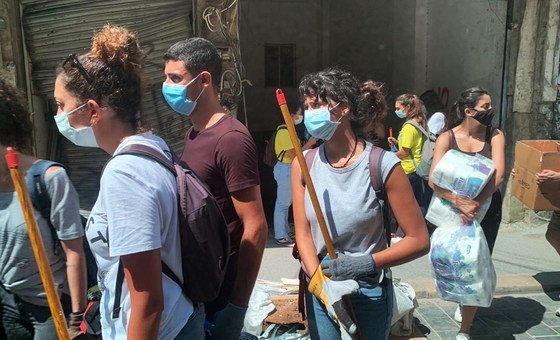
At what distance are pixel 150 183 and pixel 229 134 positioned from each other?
0.81 m

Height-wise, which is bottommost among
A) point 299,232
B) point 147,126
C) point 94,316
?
point 94,316

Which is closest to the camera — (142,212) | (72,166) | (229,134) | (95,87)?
(142,212)

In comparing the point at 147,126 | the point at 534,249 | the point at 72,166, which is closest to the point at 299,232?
the point at 147,126

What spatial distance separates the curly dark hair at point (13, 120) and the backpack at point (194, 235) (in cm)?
113

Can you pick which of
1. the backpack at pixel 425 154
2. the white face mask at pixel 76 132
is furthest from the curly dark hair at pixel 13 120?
the backpack at pixel 425 154

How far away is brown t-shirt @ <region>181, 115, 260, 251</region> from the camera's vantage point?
231cm

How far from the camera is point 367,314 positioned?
7.68 ft

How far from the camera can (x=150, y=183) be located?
1586 mm

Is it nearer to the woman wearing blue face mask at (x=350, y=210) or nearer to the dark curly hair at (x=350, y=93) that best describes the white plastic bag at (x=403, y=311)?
the woman wearing blue face mask at (x=350, y=210)

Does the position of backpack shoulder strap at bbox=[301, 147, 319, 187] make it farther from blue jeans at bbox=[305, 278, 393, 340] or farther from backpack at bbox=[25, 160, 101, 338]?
backpack at bbox=[25, 160, 101, 338]

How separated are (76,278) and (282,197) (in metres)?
4.11

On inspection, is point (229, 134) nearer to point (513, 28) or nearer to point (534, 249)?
point (534, 249)

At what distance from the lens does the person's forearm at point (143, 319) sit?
1558 mm

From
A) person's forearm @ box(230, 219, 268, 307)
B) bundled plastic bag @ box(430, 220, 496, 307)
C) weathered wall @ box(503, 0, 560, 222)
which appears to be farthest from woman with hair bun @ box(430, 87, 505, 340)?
weathered wall @ box(503, 0, 560, 222)
